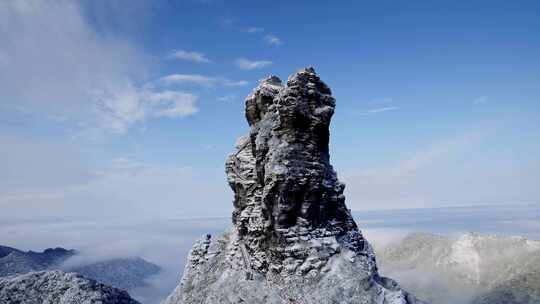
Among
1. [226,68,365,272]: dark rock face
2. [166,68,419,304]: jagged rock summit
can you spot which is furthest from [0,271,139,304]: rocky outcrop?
[226,68,365,272]: dark rock face

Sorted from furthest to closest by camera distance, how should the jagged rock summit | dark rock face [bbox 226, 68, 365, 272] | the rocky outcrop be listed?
1. the rocky outcrop
2. dark rock face [bbox 226, 68, 365, 272]
3. the jagged rock summit

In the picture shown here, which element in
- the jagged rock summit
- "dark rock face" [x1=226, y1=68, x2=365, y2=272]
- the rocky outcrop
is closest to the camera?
the jagged rock summit

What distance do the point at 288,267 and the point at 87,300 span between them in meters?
51.6

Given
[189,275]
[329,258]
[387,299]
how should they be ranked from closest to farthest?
[387,299] < [329,258] < [189,275]

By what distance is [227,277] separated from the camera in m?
38.9

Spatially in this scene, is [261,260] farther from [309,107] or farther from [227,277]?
[309,107]

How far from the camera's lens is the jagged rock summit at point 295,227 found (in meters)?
32.3

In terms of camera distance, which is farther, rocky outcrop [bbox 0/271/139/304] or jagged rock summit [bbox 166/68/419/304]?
rocky outcrop [bbox 0/271/139/304]

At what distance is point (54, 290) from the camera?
7394 centimetres

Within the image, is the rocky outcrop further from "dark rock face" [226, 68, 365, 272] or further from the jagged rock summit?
"dark rock face" [226, 68, 365, 272]

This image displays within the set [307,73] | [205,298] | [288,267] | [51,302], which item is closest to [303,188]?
[288,267]

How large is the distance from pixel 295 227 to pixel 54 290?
193 feet

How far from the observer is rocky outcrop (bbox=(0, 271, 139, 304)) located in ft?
235

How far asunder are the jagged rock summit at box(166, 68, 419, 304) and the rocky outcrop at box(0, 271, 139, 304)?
37.9 meters
